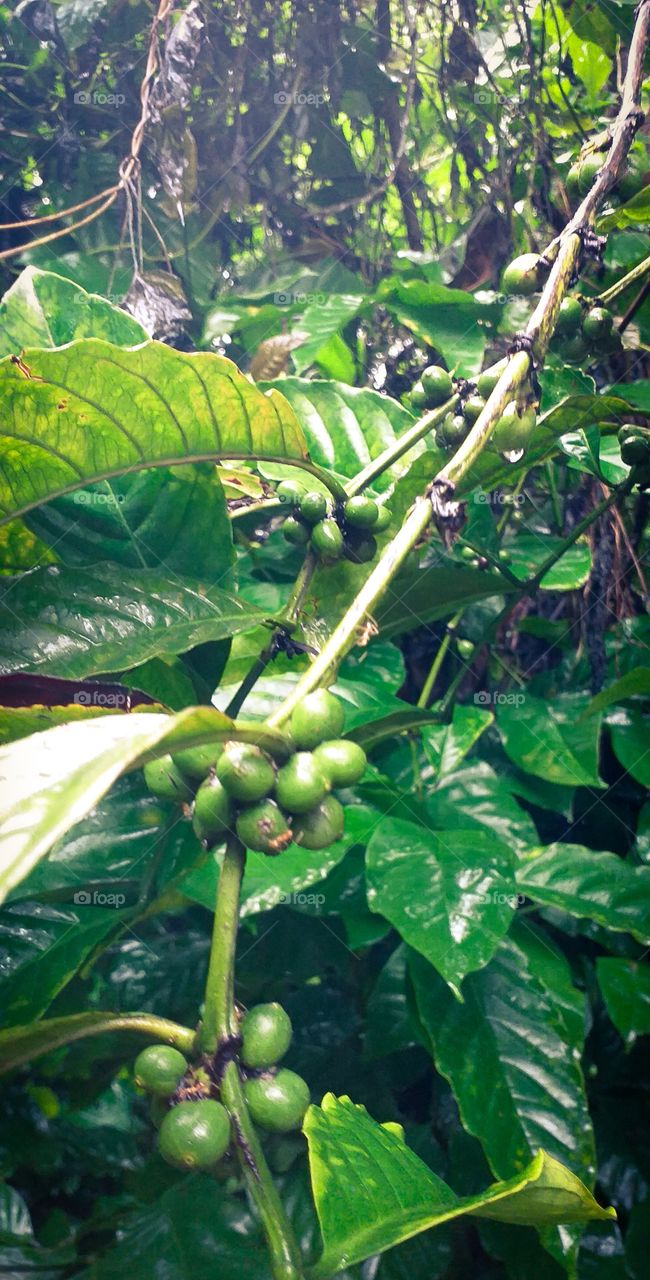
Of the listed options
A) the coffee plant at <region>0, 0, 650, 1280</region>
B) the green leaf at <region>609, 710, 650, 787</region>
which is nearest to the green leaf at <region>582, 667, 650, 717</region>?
the coffee plant at <region>0, 0, 650, 1280</region>

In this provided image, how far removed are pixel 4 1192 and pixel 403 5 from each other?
2018mm

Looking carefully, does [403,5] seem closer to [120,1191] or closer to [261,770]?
[261,770]

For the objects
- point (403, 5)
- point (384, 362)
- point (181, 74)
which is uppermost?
point (403, 5)

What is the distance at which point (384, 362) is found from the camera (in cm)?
144

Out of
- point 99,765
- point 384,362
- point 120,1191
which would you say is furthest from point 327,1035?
point 384,362

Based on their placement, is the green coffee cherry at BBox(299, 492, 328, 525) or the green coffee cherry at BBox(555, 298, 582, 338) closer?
the green coffee cherry at BBox(299, 492, 328, 525)

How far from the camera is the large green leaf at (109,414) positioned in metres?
0.54

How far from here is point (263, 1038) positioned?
43 centimetres

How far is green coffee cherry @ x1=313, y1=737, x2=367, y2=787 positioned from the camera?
1.48ft

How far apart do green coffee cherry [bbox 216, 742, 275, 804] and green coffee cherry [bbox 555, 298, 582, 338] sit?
550 mm

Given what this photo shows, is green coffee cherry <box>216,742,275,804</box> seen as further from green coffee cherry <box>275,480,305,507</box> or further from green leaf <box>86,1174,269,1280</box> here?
green leaf <box>86,1174,269,1280</box>

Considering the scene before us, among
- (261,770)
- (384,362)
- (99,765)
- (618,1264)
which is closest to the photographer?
(99,765)

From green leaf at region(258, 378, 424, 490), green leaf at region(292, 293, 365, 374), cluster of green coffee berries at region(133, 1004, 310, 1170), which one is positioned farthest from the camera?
green leaf at region(292, 293, 365, 374)

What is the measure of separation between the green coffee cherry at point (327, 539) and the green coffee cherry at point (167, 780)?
0.71ft
